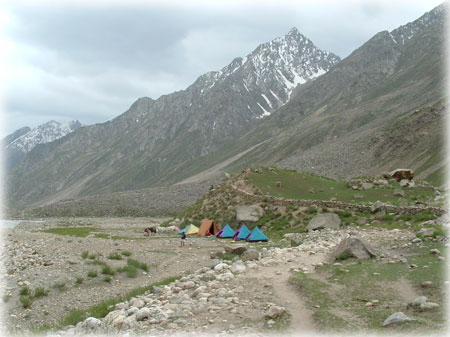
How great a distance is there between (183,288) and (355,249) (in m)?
7.43

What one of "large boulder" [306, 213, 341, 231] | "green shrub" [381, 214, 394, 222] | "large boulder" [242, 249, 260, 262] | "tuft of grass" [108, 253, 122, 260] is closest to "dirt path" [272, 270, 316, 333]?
"large boulder" [242, 249, 260, 262]

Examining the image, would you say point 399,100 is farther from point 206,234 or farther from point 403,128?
point 206,234

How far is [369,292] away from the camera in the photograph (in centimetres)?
1219

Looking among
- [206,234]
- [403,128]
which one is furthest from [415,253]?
[403,128]

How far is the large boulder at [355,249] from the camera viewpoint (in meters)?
16.5

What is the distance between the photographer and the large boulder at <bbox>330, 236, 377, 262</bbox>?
650 inches

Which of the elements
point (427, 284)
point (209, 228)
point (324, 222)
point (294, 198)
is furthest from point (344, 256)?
point (209, 228)

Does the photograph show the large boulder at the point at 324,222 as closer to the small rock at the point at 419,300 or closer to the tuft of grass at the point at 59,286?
the tuft of grass at the point at 59,286

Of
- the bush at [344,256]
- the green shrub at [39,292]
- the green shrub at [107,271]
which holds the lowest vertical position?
the bush at [344,256]

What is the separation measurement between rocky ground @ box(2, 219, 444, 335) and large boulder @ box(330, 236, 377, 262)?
465mm

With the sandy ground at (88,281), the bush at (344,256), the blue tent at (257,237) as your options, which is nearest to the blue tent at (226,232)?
the blue tent at (257,237)

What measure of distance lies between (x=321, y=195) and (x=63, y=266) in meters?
25.9

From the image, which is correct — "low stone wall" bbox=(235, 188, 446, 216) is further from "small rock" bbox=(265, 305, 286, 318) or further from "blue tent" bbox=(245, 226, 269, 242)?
"small rock" bbox=(265, 305, 286, 318)

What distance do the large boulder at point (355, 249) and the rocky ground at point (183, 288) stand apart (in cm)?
47
